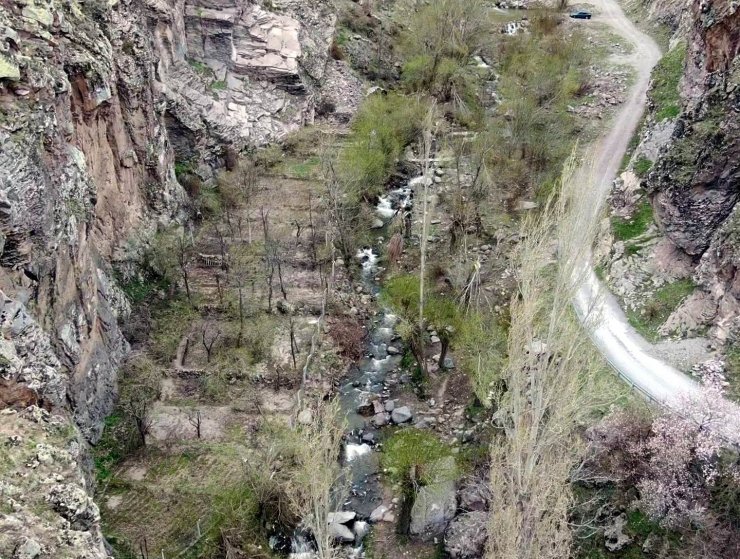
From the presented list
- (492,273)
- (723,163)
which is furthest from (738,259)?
(492,273)

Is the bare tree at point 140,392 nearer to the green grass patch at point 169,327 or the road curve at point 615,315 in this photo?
the green grass patch at point 169,327

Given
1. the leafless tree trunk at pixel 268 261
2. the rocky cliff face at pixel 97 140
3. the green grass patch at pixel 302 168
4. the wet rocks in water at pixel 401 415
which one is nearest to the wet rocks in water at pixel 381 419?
the wet rocks in water at pixel 401 415

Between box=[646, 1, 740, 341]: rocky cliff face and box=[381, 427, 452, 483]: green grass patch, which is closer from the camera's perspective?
box=[381, 427, 452, 483]: green grass patch

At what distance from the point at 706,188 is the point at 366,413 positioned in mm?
16085

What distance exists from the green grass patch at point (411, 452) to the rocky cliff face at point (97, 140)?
9.83 m

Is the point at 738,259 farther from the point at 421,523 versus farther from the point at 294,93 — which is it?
the point at 294,93

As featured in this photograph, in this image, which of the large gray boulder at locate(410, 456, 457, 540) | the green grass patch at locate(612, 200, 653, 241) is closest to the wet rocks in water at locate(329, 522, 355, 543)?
the large gray boulder at locate(410, 456, 457, 540)

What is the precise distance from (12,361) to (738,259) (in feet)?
75.0

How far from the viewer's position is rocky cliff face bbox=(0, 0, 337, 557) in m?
18.5

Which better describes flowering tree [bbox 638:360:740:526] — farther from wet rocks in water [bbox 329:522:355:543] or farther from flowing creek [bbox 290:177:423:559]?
wet rocks in water [bbox 329:522:355:543]

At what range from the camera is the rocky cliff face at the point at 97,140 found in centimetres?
1853

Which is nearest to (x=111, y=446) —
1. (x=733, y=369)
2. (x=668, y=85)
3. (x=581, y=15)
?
(x=733, y=369)

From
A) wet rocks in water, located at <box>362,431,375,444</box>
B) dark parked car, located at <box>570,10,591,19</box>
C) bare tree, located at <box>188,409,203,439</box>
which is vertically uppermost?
dark parked car, located at <box>570,10,591,19</box>

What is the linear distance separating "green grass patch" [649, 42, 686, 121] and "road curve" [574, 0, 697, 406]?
10.0 feet
